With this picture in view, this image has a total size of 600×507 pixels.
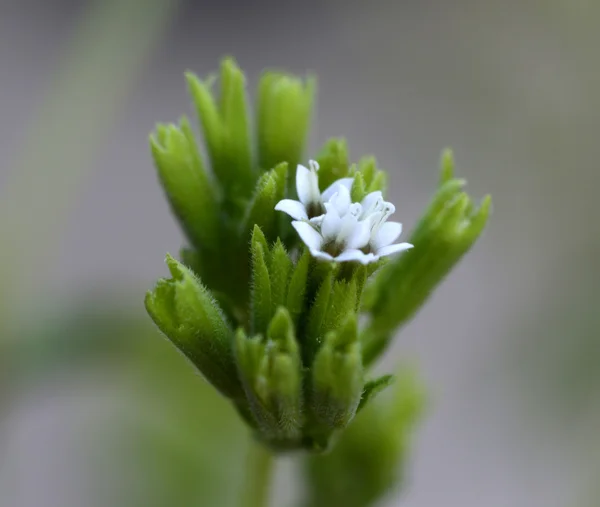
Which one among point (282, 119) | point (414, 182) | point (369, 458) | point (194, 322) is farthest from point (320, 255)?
point (414, 182)

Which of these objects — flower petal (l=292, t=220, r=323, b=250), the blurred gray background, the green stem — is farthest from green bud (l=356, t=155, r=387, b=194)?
the blurred gray background

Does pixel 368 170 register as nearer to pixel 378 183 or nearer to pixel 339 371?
pixel 378 183

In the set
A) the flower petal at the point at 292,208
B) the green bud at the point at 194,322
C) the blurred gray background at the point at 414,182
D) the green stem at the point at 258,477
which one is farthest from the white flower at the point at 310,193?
the blurred gray background at the point at 414,182

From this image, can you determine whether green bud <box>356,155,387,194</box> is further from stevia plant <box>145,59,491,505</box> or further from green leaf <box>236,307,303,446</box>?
green leaf <box>236,307,303,446</box>

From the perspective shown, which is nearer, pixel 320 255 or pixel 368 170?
pixel 320 255

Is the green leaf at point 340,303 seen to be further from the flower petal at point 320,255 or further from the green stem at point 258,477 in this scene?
the green stem at point 258,477
